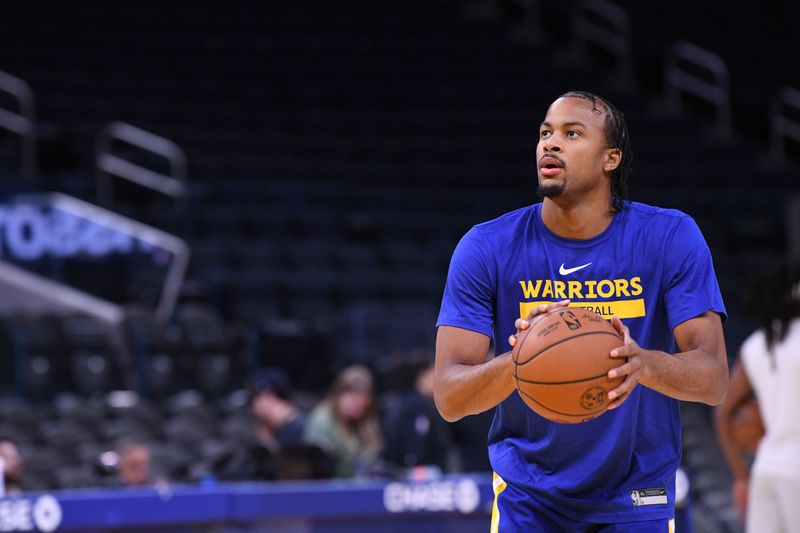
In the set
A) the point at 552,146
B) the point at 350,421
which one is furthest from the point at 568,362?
the point at 350,421

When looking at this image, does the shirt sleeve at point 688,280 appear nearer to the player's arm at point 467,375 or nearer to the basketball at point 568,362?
the basketball at point 568,362

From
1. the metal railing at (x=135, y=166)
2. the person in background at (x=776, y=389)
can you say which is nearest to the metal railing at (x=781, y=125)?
the metal railing at (x=135, y=166)

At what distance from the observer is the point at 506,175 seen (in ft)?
60.4

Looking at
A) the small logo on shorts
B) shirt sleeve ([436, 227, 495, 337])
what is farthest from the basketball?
shirt sleeve ([436, 227, 495, 337])

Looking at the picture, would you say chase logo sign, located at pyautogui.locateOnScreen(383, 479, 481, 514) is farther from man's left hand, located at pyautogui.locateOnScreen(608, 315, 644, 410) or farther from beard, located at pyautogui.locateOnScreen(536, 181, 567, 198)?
man's left hand, located at pyautogui.locateOnScreen(608, 315, 644, 410)

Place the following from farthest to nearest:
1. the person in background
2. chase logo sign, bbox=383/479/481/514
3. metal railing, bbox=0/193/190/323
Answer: metal railing, bbox=0/193/190/323
chase logo sign, bbox=383/479/481/514
the person in background

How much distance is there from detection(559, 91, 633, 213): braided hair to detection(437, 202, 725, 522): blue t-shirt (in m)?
0.09

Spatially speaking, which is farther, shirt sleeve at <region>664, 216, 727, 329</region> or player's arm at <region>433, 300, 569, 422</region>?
shirt sleeve at <region>664, 216, 727, 329</region>

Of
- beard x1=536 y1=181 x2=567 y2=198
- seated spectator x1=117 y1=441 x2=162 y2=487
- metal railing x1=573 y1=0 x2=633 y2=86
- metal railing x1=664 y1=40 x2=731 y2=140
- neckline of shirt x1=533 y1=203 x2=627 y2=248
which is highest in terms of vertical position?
metal railing x1=573 y1=0 x2=633 y2=86

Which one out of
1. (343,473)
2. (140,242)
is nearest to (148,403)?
(140,242)

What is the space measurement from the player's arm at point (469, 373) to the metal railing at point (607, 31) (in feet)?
59.3

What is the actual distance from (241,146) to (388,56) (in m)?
3.64

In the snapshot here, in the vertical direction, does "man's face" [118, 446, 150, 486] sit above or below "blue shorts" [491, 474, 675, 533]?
below

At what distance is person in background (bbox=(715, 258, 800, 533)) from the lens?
5590mm
